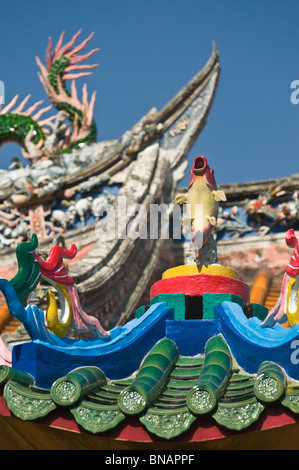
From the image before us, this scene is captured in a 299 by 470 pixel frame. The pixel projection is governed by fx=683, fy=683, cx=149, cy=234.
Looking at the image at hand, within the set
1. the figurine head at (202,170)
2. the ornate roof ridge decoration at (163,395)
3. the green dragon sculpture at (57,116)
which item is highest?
the green dragon sculpture at (57,116)

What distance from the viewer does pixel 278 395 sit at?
2.95 m

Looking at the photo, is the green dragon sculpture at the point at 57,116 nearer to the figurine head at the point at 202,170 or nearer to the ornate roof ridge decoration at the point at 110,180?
the ornate roof ridge decoration at the point at 110,180

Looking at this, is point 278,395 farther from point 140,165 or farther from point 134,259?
point 140,165

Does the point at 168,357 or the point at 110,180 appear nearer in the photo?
the point at 168,357

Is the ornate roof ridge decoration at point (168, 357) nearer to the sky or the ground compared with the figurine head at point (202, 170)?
nearer to the ground

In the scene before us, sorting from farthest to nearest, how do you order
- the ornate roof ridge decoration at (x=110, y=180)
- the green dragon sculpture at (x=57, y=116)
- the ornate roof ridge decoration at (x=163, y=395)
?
the green dragon sculpture at (x=57, y=116), the ornate roof ridge decoration at (x=110, y=180), the ornate roof ridge decoration at (x=163, y=395)

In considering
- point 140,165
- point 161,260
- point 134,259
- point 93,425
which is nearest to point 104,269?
point 134,259

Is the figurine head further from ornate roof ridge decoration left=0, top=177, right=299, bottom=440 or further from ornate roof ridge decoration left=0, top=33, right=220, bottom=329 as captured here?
ornate roof ridge decoration left=0, top=33, right=220, bottom=329

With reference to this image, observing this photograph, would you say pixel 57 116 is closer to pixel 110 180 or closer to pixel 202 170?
pixel 110 180

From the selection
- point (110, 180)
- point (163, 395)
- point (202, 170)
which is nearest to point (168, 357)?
point (163, 395)

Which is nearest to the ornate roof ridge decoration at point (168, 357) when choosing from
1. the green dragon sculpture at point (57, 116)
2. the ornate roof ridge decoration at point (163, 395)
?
the ornate roof ridge decoration at point (163, 395)

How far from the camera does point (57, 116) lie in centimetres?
1145

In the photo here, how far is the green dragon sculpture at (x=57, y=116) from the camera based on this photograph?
1116cm

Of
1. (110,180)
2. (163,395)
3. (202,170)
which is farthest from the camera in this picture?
(110,180)
